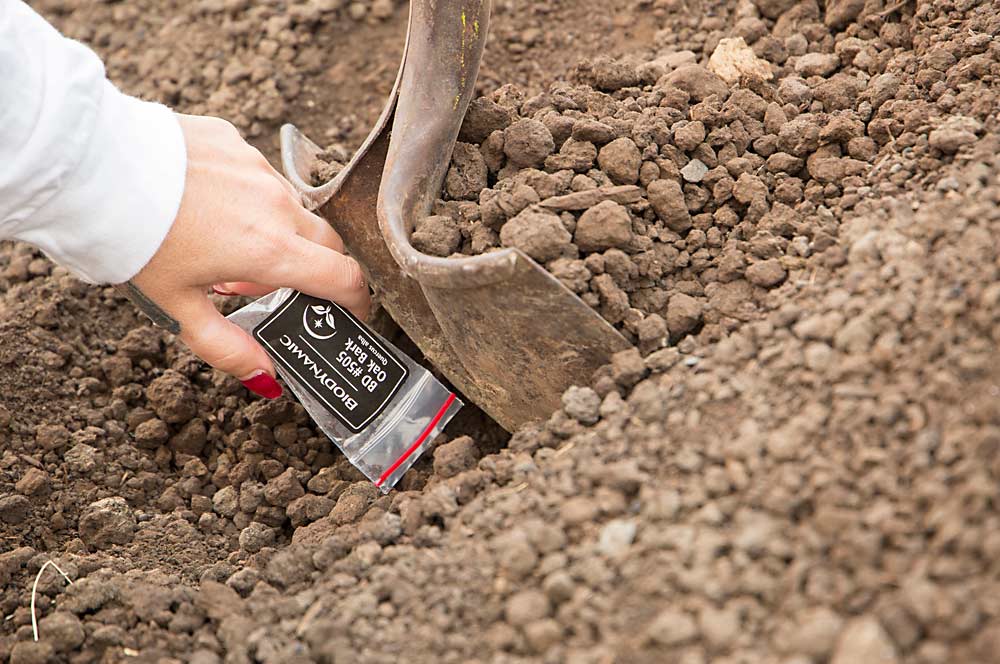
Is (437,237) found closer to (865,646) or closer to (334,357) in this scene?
(334,357)

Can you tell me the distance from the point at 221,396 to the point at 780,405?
1.27m

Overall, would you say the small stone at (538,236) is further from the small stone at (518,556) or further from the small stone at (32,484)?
the small stone at (32,484)

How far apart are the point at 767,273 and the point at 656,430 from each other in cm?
37

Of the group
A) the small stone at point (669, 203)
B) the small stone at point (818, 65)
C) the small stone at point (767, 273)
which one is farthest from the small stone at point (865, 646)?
the small stone at point (818, 65)

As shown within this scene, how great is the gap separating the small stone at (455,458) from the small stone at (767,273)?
1.80 feet

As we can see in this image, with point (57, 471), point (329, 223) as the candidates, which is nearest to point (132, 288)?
point (329, 223)

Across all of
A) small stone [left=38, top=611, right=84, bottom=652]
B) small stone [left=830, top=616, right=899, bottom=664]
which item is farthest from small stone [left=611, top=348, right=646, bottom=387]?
small stone [left=38, top=611, right=84, bottom=652]

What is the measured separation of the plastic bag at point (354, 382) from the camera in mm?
1673

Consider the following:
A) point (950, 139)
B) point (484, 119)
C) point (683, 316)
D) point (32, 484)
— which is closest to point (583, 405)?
point (683, 316)

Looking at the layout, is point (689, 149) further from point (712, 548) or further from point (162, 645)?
point (162, 645)

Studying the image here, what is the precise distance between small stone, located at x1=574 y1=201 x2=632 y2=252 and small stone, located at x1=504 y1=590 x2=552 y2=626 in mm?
590

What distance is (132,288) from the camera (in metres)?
1.51

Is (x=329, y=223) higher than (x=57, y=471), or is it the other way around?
(x=329, y=223)

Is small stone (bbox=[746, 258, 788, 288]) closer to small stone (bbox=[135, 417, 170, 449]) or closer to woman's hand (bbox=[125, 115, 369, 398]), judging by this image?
woman's hand (bbox=[125, 115, 369, 398])
